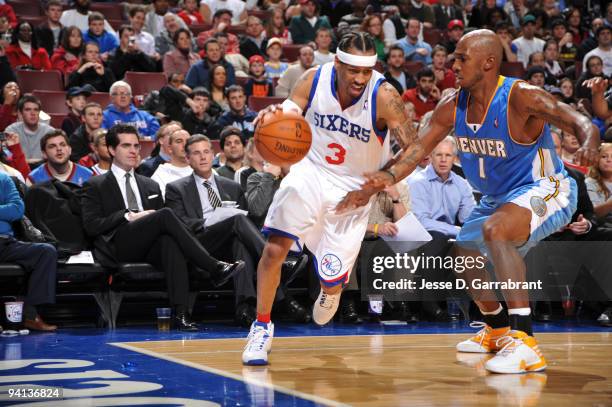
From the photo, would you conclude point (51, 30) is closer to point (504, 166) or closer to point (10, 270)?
point (10, 270)

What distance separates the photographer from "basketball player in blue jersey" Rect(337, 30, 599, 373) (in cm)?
497

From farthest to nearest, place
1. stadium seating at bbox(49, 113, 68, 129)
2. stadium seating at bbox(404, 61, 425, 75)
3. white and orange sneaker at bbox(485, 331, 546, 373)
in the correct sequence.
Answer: stadium seating at bbox(404, 61, 425, 75)
stadium seating at bbox(49, 113, 68, 129)
white and orange sneaker at bbox(485, 331, 546, 373)

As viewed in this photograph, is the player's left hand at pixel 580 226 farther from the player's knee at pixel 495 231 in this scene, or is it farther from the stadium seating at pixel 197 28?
the stadium seating at pixel 197 28

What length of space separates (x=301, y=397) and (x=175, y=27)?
9.67 m

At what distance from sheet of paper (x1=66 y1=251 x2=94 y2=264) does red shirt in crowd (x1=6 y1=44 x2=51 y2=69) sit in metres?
4.62

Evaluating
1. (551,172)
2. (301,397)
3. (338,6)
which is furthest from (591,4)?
(301,397)

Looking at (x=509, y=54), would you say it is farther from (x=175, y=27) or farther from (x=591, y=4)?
(x=175, y=27)

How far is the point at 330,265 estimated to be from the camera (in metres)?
5.35

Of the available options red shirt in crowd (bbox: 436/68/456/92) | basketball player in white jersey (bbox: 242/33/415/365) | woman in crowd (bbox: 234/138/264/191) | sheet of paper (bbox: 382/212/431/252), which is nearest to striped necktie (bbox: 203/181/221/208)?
woman in crowd (bbox: 234/138/264/191)

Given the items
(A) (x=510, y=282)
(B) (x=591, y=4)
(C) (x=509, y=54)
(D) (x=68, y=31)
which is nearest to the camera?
(A) (x=510, y=282)

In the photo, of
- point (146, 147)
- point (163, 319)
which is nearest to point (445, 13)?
point (146, 147)

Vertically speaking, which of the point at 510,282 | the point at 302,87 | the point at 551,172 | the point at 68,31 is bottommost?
the point at 510,282

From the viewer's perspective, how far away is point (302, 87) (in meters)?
5.30

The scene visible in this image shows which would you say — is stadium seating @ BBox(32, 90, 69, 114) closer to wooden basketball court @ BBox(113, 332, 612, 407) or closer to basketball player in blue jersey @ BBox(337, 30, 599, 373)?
wooden basketball court @ BBox(113, 332, 612, 407)
